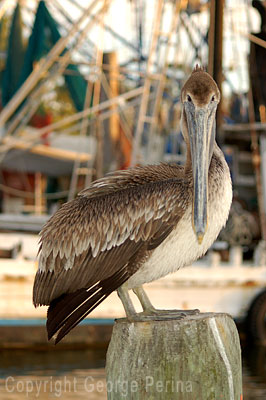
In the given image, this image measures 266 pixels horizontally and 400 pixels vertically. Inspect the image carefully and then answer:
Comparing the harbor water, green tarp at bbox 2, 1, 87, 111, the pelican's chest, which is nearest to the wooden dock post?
the pelican's chest

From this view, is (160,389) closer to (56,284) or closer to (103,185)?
Answer: (56,284)

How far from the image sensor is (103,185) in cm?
514

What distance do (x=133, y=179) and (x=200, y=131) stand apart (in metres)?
0.71

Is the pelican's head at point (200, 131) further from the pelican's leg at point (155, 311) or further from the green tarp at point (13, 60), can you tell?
the green tarp at point (13, 60)

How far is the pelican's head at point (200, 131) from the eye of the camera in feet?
14.6

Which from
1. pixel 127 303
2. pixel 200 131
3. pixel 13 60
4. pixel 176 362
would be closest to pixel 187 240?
pixel 127 303

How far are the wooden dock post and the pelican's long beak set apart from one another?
55 cm

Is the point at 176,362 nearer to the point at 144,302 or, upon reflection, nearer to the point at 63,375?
the point at 144,302

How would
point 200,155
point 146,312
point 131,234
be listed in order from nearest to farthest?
point 200,155 → point 131,234 → point 146,312

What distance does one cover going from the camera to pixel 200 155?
4.54 m

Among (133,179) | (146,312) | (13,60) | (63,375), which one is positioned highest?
(13,60)

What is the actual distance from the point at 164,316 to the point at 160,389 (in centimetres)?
54

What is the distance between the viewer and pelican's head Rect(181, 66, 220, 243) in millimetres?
4438

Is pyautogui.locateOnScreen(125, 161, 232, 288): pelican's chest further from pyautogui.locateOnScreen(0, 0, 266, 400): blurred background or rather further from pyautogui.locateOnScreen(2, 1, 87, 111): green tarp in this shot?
pyautogui.locateOnScreen(2, 1, 87, 111): green tarp
